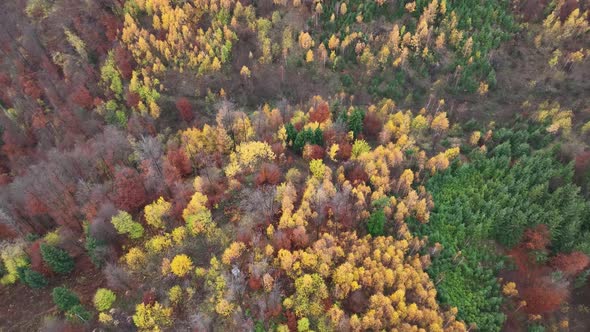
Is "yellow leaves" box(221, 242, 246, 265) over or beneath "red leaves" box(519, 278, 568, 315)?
over

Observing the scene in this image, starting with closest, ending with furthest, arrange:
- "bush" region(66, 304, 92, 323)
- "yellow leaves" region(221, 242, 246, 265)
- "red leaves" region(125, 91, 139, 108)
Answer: "bush" region(66, 304, 92, 323), "yellow leaves" region(221, 242, 246, 265), "red leaves" region(125, 91, 139, 108)

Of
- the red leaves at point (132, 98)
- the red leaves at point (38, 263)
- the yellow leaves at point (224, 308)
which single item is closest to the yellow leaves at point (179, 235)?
the yellow leaves at point (224, 308)

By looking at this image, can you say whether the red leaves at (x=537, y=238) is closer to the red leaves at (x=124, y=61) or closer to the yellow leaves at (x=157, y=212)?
the yellow leaves at (x=157, y=212)

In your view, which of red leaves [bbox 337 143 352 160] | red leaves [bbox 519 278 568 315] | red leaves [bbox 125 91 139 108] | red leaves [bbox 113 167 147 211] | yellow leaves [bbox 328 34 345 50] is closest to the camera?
red leaves [bbox 519 278 568 315]

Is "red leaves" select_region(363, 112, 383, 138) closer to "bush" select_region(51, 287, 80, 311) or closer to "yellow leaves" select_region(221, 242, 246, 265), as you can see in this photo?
"yellow leaves" select_region(221, 242, 246, 265)

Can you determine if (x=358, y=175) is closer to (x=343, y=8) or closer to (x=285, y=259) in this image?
(x=285, y=259)

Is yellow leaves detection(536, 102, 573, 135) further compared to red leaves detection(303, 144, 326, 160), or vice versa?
yellow leaves detection(536, 102, 573, 135)

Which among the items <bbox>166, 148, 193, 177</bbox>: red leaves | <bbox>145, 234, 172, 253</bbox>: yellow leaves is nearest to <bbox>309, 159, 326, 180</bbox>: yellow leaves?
<bbox>166, 148, 193, 177</bbox>: red leaves
